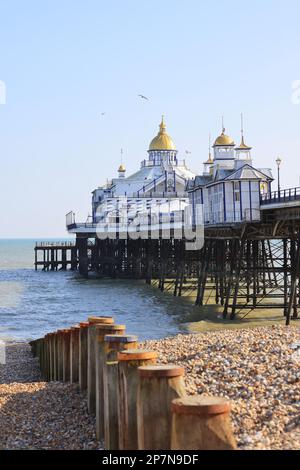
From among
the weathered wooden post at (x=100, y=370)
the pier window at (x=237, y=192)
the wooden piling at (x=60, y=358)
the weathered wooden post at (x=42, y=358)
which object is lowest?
the weathered wooden post at (x=42, y=358)

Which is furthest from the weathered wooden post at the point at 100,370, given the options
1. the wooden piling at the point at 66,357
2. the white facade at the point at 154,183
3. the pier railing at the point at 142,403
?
the white facade at the point at 154,183

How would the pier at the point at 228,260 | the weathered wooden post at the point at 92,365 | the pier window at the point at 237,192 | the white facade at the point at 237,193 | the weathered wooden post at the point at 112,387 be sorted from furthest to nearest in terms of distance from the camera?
the pier window at the point at 237,192 → the white facade at the point at 237,193 → the pier at the point at 228,260 → the weathered wooden post at the point at 92,365 → the weathered wooden post at the point at 112,387

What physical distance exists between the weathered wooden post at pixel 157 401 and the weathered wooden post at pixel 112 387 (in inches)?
71.3

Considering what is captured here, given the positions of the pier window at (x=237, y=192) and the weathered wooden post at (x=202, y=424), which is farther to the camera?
the pier window at (x=237, y=192)

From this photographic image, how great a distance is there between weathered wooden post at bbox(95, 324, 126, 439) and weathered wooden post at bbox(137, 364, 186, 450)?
2.70 metres

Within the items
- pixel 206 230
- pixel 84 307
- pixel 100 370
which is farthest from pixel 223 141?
pixel 100 370

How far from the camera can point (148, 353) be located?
659 centimetres

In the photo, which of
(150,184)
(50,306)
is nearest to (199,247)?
(50,306)

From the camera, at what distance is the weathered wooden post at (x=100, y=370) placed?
27.5 feet

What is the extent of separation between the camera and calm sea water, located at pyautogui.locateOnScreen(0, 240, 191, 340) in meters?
28.2

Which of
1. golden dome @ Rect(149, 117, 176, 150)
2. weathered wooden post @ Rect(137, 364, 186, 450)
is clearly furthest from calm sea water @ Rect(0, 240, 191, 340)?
golden dome @ Rect(149, 117, 176, 150)

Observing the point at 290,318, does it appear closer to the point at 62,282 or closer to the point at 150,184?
the point at 62,282

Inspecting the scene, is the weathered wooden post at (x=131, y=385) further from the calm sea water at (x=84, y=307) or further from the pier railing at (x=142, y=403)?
the calm sea water at (x=84, y=307)

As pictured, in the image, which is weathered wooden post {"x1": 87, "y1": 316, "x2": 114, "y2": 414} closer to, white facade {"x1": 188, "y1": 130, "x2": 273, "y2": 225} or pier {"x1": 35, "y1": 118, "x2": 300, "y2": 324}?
pier {"x1": 35, "y1": 118, "x2": 300, "y2": 324}
